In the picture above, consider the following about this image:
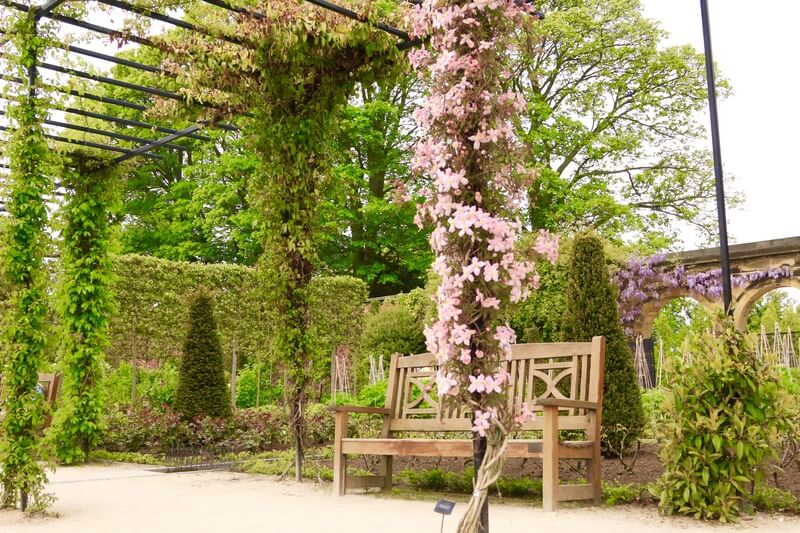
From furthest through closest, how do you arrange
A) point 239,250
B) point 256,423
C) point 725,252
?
point 239,250, point 256,423, point 725,252

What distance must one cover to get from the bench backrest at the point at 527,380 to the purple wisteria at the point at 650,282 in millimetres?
9813

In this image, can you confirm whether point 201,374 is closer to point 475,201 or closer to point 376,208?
point 475,201

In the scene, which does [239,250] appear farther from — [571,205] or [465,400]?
[465,400]

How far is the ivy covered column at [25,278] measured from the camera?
5277mm

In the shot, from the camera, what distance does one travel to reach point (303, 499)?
19.4ft

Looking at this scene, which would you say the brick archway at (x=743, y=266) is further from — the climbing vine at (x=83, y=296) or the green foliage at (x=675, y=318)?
the climbing vine at (x=83, y=296)

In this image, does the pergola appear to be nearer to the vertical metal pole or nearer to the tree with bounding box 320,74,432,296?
the vertical metal pole

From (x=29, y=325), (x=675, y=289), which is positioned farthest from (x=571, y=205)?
(x=29, y=325)

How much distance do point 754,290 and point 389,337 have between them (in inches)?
276

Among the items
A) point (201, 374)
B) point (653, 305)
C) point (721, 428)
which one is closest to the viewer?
point (721, 428)

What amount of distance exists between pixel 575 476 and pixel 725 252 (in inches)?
92.4

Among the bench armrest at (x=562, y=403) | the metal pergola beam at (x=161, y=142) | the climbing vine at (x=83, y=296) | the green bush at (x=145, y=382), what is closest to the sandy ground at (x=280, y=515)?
the bench armrest at (x=562, y=403)

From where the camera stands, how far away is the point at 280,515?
5.11 m

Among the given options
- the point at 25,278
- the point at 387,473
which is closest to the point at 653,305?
the point at 387,473
